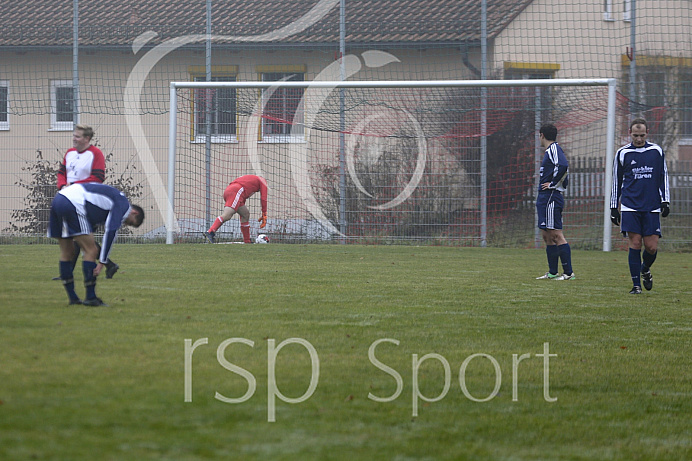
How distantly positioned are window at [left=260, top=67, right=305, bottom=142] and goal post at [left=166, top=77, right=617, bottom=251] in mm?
41

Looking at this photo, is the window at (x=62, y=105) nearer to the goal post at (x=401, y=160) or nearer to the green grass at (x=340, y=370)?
the goal post at (x=401, y=160)

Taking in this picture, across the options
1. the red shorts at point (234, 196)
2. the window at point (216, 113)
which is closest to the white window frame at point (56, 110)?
the window at point (216, 113)

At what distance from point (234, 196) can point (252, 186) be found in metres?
0.47

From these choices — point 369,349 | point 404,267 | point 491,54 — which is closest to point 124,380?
point 369,349

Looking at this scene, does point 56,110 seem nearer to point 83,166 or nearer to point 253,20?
point 253,20

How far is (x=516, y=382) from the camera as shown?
486 cm

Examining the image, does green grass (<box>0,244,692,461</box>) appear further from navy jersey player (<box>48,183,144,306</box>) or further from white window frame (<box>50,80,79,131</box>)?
white window frame (<box>50,80,79,131</box>)

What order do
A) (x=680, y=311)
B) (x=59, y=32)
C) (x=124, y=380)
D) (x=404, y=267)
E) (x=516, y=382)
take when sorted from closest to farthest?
(x=124, y=380) < (x=516, y=382) < (x=680, y=311) < (x=404, y=267) < (x=59, y=32)

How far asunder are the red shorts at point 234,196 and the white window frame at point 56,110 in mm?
3574

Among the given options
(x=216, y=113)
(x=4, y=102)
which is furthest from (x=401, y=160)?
(x=4, y=102)

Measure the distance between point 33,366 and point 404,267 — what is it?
752 centimetres

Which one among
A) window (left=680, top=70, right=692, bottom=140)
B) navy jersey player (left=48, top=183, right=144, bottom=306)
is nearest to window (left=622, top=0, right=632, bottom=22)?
window (left=680, top=70, right=692, bottom=140)

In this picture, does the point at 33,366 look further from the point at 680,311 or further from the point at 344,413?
the point at 680,311

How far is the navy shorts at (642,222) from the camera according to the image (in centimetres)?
948
